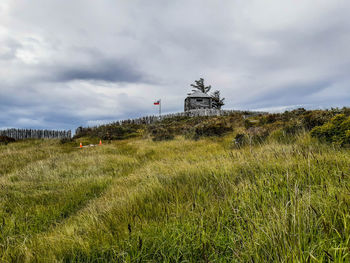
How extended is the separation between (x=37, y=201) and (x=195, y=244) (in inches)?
144

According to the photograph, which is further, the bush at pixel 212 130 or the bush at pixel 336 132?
the bush at pixel 212 130

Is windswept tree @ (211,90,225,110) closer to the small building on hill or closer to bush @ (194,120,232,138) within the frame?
the small building on hill

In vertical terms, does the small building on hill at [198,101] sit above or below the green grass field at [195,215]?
above

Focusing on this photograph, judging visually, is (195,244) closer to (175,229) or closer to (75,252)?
(175,229)

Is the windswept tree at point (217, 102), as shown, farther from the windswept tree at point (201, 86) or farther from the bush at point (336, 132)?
the bush at point (336, 132)

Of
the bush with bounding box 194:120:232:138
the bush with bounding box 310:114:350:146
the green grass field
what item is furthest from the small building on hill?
the green grass field

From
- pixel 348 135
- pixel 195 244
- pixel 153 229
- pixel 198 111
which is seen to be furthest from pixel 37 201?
pixel 198 111

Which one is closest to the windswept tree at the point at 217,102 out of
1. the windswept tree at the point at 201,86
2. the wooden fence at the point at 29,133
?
the windswept tree at the point at 201,86

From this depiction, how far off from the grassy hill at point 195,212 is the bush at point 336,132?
0.03 metres

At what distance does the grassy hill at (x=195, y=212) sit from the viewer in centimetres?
121

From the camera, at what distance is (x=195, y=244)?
135cm

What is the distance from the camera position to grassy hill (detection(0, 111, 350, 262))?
1.21 metres

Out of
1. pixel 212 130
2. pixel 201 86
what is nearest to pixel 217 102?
pixel 201 86

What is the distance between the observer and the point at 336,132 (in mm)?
4699
